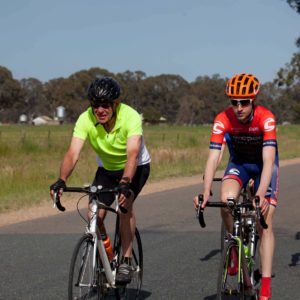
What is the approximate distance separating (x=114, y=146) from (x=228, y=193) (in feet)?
3.39

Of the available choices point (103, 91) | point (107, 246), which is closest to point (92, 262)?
point (107, 246)

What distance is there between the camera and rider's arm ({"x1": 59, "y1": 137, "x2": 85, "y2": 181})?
564 cm

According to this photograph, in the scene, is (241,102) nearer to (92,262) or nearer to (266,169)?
(266,169)

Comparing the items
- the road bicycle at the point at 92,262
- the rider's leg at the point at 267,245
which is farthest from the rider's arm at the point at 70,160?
the rider's leg at the point at 267,245

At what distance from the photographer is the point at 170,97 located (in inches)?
5246

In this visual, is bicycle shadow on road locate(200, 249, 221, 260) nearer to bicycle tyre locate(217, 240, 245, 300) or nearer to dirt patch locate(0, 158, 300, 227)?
bicycle tyre locate(217, 240, 245, 300)

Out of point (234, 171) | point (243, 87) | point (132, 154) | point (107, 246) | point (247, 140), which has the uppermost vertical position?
point (243, 87)

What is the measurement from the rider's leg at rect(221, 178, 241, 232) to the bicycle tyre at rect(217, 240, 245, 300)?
67 centimetres

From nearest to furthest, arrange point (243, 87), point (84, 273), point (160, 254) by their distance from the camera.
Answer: point (84, 273) → point (243, 87) → point (160, 254)

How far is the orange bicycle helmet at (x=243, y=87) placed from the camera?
567 centimetres

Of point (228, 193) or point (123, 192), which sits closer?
point (123, 192)

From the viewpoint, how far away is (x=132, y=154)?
5664 millimetres

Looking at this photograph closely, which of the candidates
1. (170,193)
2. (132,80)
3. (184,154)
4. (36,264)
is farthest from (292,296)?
(132,80)

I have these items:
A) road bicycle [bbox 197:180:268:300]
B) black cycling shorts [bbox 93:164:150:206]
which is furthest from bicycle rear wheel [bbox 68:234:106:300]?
black cycling shorts [bbox 93:164:150:206]
